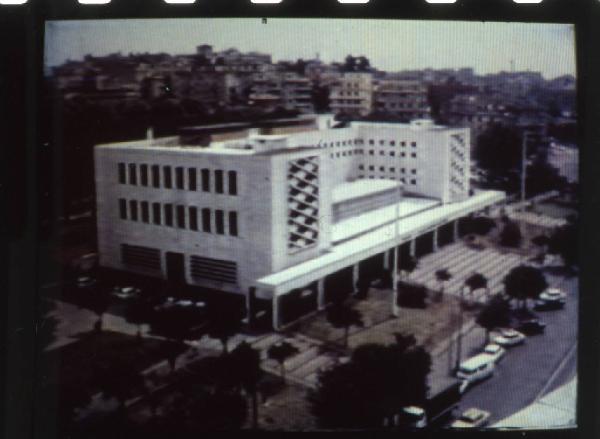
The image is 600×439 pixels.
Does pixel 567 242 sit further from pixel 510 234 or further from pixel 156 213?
pixel 156 213

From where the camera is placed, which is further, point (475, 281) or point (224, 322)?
point (475, 281)

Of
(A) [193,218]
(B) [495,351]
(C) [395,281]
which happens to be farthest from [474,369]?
(A) [193,218]

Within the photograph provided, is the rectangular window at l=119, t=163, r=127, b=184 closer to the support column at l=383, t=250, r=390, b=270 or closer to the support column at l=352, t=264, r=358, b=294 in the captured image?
the support column at l=352, t=264, r=358, b=294

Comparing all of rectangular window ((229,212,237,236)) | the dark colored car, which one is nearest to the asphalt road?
the dark colored car

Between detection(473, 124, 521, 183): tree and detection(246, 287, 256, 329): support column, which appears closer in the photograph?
detection(246, 287, 256, 329): support column

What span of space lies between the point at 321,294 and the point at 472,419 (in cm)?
109

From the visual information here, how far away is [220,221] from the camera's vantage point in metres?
3.94

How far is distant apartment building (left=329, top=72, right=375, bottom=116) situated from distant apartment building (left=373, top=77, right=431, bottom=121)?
1.8 inches

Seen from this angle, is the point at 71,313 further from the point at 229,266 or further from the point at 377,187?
the point at 377,187

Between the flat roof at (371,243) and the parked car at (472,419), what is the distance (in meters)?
1.03

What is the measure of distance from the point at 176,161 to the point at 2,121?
0.96 m

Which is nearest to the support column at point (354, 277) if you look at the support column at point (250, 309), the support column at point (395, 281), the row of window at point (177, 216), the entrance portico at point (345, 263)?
the entrance portico at point (345, 263)

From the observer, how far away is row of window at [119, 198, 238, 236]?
12.9 ft

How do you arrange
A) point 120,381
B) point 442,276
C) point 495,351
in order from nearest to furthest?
point 120,381
point 495,351
point 442,276
